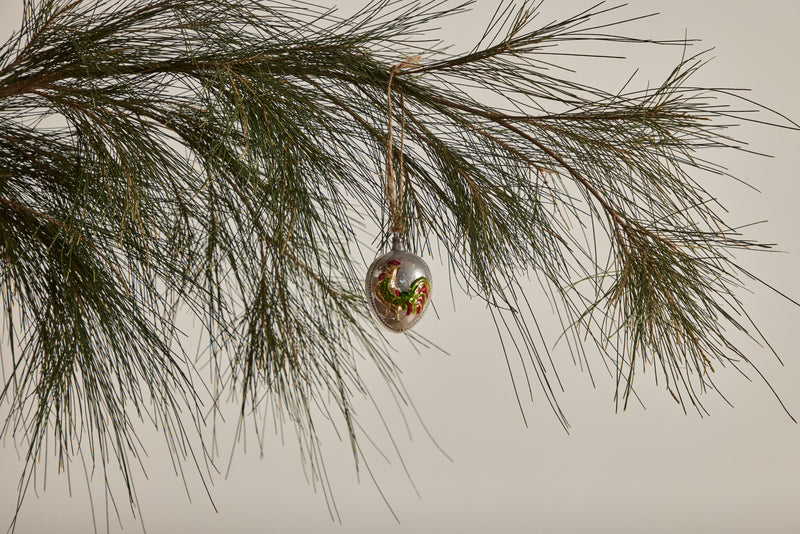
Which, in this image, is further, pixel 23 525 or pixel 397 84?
pixel 23 525

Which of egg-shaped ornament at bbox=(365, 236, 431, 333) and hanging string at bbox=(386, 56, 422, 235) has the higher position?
hanging string at bbox=(386, 56, 422, 235)

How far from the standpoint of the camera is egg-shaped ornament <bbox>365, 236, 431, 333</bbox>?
2.08 feet

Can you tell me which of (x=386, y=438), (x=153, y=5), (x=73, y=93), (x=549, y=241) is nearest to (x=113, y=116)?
(x=73, y=93)

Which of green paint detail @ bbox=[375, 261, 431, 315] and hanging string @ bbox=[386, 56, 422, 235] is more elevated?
hanging string @ bbox=[386, 56, 422, 235]

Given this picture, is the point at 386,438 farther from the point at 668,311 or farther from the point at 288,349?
the point at 668,311

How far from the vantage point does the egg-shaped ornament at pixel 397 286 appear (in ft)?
2.08

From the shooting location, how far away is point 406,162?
0.69 meters

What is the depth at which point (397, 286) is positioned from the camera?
2.07 feet

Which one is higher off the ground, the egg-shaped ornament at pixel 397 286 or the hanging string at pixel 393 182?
the hanging string at pixel 393 182

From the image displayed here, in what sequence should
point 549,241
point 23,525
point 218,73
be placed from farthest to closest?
point 23,525 < point 549,241 < point 218,73

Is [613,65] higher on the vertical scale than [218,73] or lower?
higher

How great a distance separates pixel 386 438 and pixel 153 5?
1.38 m

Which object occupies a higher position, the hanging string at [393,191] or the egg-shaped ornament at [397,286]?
the hanging string at [393,191]

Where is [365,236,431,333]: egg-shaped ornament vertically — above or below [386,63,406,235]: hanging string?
below
